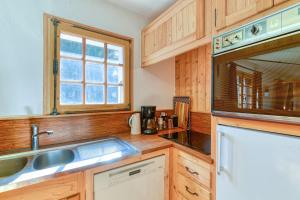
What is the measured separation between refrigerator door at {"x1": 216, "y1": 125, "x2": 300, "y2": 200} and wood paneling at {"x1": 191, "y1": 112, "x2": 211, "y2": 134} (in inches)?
31.8

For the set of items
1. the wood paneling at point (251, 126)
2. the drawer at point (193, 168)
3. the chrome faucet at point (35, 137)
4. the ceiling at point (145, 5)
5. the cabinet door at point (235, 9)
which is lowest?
the drawer at point (193, 168)

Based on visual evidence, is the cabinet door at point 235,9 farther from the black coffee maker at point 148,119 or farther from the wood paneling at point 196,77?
the black coffee maker at point 148,119

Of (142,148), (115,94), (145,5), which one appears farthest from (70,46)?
(142,148)

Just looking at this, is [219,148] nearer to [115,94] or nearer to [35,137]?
[115,94]

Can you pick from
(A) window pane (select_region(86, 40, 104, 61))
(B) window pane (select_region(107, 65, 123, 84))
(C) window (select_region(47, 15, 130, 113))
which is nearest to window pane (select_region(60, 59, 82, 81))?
(C) window (select_region(47, 15, 130, 113))

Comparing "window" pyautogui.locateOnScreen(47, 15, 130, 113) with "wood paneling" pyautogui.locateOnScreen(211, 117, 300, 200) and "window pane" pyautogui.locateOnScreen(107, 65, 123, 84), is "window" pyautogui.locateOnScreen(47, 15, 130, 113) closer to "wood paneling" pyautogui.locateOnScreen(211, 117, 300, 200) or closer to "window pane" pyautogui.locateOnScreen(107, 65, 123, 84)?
"window pane" pyautogui.locateOnScreen(107, 65, 123, 84)

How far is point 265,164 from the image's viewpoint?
75 centimetres

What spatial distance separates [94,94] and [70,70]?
1.05 ft

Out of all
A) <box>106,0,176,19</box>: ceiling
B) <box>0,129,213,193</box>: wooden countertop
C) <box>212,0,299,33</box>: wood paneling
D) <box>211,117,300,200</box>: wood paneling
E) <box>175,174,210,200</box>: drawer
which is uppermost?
<box>106,0,176,19</box>: ceiling

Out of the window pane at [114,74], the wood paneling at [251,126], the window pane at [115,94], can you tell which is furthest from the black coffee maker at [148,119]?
the wood paneling at [251,126]

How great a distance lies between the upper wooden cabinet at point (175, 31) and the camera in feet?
3.84

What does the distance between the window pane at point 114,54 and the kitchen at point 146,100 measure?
1cm

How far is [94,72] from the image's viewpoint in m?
1.61

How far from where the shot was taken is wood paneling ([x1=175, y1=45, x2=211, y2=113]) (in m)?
1.78
